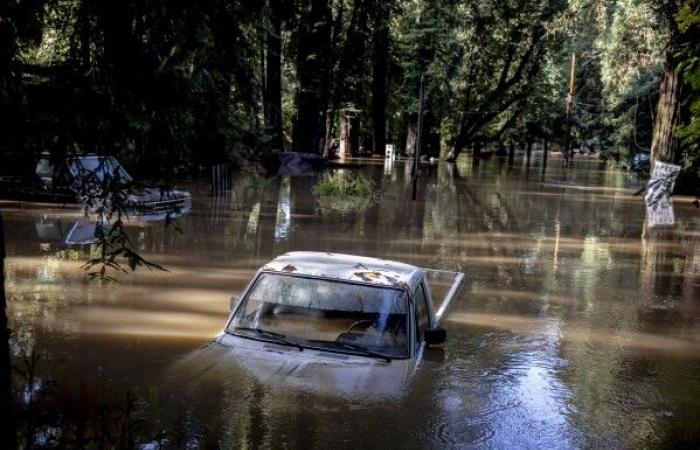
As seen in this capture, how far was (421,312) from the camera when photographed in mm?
7312

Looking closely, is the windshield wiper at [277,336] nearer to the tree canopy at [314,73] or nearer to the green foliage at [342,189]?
the tree canopy at [314,73]

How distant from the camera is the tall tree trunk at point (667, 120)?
26578 mm

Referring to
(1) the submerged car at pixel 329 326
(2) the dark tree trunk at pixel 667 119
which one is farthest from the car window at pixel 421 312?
(2) the dark tree trunk at pixel 667 119

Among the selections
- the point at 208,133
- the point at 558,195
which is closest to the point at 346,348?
the point at 208,133

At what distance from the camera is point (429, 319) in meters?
7.57

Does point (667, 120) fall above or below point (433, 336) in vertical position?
above

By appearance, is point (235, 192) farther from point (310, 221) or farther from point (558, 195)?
point (558, 195)

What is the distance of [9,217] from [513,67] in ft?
143

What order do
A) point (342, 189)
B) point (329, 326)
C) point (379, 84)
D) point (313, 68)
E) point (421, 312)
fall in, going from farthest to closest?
point (379, 84)
point (313, 68)
point (342, 189)
point (421, 312)
point (329, 326)

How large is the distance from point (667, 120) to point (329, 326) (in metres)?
23.4

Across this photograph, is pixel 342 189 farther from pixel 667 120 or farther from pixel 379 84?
pixel 379 84

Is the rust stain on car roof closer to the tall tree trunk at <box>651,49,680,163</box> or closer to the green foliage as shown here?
the green foliage

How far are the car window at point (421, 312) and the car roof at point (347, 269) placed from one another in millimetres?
121

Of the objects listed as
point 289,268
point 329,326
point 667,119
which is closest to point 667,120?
point 667,119
